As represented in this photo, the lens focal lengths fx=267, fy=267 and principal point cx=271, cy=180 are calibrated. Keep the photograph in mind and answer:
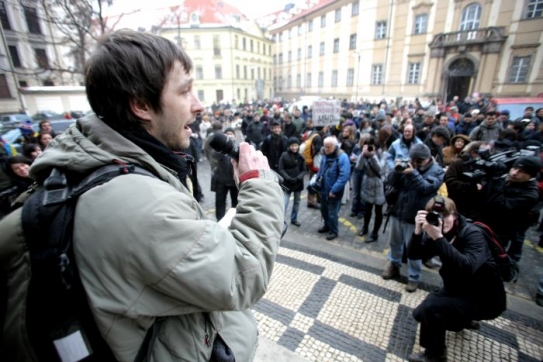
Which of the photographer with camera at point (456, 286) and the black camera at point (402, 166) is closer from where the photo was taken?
the photographer with camera at point (456, 286)

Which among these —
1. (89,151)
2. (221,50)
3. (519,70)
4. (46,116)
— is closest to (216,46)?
(221,50)

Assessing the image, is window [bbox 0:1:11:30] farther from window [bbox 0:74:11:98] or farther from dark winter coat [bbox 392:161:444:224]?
dark winter coat [bbox 392:161:444:224]

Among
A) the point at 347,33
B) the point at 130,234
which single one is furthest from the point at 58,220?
the point at 347,33

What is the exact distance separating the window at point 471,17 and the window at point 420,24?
2.76 m

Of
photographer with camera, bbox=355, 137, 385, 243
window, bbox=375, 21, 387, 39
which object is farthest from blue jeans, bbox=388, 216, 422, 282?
window, bbox=375, 21, 387, 39

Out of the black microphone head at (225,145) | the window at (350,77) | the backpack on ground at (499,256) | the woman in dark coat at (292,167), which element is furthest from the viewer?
the window at (350,77)

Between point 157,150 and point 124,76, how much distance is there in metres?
0.29

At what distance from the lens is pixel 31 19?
8.61 ft

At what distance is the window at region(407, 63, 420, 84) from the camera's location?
2511 centimetres

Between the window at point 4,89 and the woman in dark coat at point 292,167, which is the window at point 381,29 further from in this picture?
the window at point 4,89

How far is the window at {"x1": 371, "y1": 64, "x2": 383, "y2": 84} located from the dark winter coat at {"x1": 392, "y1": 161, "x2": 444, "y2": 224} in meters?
28.0

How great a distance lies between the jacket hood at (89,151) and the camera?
2.77ft

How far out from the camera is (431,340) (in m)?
2.53

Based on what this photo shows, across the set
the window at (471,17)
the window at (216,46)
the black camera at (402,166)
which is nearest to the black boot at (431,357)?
the black camera at (402,166)
